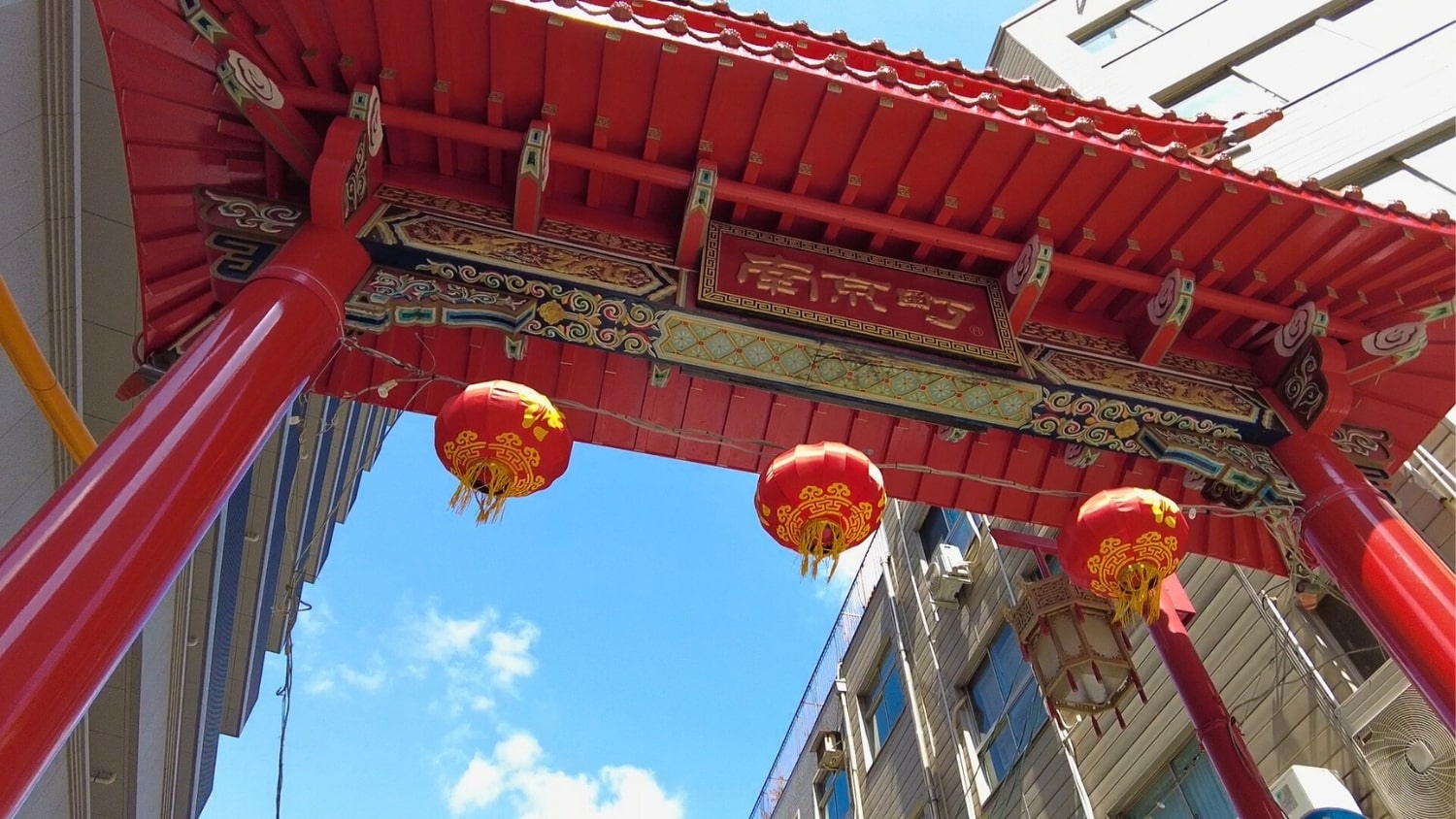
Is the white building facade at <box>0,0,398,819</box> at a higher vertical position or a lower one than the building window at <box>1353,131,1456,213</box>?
lower

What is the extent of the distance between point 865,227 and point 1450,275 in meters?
3.31

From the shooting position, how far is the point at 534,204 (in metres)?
5.10

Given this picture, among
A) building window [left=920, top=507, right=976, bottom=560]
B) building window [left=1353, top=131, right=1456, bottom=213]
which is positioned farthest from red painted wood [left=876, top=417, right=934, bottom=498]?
building window [left=920, top=507, right=976, bottom=560]

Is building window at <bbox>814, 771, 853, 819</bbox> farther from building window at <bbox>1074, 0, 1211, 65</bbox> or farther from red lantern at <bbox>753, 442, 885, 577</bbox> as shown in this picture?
red lantern at <bbox>753, 442, 885, 577</bbox>

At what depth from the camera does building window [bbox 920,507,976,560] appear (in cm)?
1339

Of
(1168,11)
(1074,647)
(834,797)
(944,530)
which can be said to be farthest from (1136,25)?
(834,797)

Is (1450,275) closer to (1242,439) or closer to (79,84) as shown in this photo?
(1242,439)

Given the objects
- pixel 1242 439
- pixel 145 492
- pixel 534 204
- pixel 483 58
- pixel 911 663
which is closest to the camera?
pixel 145 492

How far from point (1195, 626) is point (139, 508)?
8.21 metres

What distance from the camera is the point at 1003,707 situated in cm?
1069

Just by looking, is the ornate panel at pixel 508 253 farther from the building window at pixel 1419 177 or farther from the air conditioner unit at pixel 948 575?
the air conditioner unit at pixel 948 575

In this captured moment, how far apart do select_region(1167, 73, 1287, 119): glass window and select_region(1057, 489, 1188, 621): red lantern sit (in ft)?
28.6

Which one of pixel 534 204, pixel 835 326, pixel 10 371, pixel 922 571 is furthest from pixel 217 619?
pixel 922 571

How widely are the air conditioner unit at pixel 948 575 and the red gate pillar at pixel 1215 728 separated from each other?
557 centimetres
